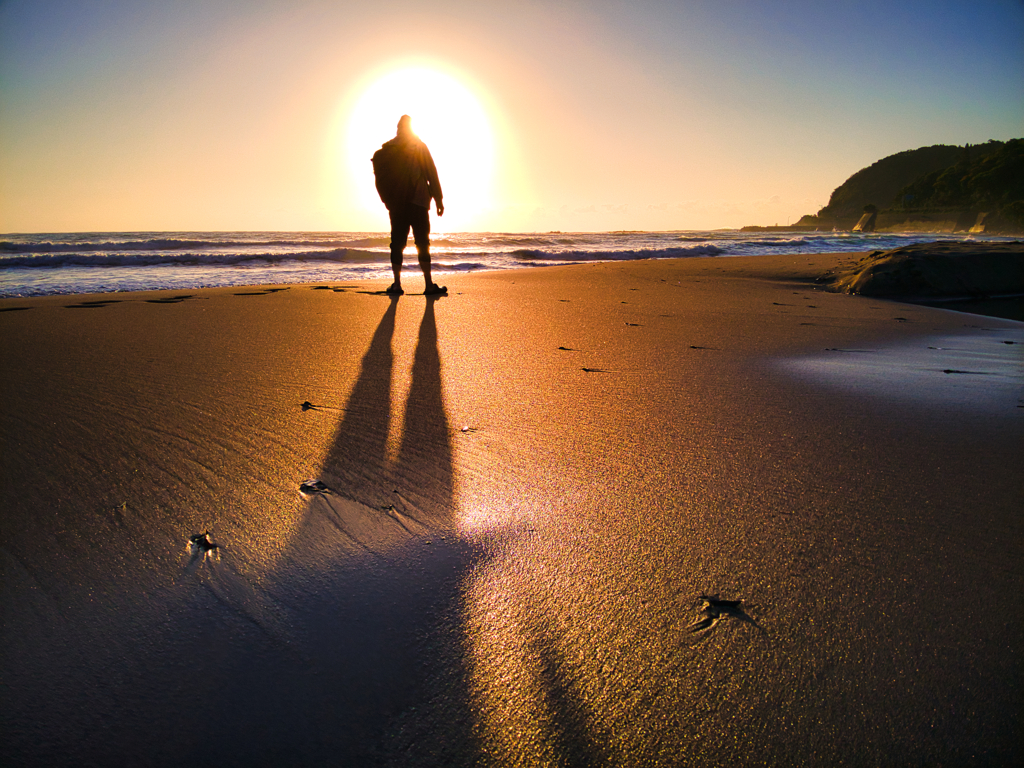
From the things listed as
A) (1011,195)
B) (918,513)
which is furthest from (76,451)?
(1011,195)

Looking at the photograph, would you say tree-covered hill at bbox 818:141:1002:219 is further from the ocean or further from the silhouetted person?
the silhouetted person

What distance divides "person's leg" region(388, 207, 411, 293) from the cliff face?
52.5 metres

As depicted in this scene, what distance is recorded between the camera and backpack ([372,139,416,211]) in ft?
17.6

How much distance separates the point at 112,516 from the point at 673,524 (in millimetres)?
1222

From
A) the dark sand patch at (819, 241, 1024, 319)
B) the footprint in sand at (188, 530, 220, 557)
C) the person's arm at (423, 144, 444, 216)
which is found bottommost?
the dark sand patch at (819, 241, 1024, 319)

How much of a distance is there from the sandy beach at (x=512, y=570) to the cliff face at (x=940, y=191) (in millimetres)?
54598

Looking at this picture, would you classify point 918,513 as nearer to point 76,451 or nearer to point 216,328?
point 76,451

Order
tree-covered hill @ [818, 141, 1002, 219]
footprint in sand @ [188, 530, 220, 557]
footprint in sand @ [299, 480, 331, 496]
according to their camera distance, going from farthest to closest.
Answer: tree-covered hill @ [818, 141, 1002, 219] → footprint in sand @ [299, 480, 331, 496] → footprint in sand @ [188, 530, 220, 557]

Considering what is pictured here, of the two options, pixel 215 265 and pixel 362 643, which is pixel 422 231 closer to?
pixel 362 643

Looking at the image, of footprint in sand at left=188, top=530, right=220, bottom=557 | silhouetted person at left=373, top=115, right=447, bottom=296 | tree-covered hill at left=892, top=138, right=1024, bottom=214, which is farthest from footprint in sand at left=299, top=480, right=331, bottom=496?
tree-covered hill at left=892, top=138, right=1024, bottom=214

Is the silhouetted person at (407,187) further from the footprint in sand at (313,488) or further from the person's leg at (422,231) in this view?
the footprint in sand at (313,488)

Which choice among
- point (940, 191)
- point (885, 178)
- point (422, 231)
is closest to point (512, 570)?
point (422, 231)

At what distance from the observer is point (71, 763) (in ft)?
2.19

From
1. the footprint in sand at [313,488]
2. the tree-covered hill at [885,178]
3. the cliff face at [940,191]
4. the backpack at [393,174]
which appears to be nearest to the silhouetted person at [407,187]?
the backpack at [393,174]
